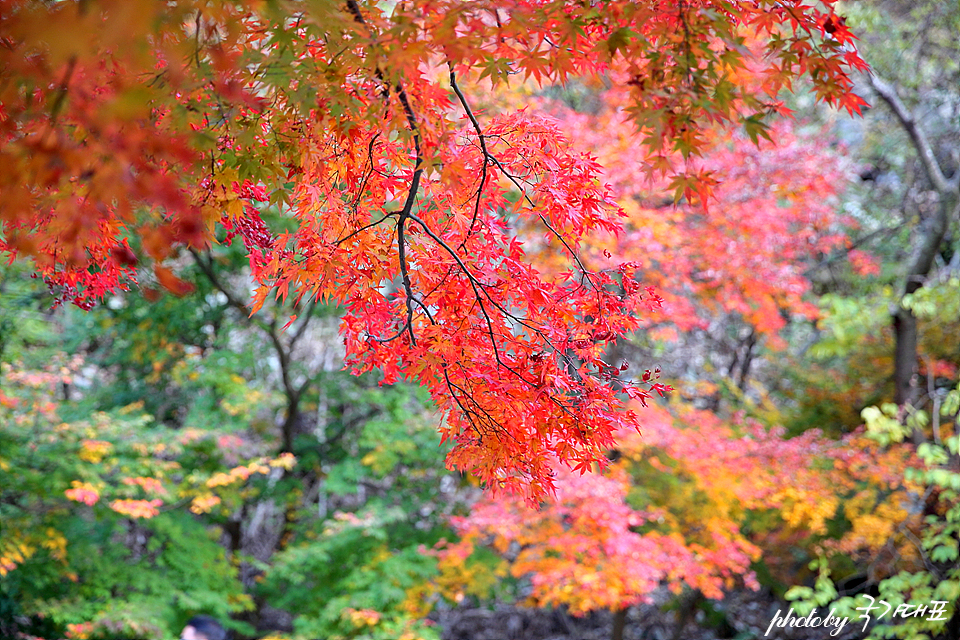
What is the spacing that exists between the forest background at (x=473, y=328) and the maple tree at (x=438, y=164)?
13mm

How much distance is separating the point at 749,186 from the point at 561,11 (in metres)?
5.38

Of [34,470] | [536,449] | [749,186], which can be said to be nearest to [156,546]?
[34,470]

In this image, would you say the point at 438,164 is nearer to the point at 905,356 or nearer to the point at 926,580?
the point at 926,580

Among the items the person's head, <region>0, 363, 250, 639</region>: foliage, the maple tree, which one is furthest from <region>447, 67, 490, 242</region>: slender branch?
<region>0, 363, 250, 639</region>: foliage

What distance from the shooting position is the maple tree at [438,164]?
1291 millimetres

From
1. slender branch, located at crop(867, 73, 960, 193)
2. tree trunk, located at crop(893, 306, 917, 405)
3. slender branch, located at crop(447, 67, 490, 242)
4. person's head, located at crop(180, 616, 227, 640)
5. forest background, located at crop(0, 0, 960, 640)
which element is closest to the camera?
forest background, located at crop(0, 0, 960, 640)

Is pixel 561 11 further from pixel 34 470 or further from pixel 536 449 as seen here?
pixel 34 470

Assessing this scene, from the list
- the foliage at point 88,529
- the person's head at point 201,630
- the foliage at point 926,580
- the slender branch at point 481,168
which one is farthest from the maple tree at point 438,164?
the foliage at point 926,580

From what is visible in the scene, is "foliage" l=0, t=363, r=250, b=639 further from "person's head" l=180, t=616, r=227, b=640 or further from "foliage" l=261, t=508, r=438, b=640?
"person's head" l=180, t=616, r=227, b=640

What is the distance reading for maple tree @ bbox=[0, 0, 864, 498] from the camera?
1291 mm

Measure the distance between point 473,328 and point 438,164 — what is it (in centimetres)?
46

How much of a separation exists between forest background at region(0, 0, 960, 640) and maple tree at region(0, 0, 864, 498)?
0.04ft

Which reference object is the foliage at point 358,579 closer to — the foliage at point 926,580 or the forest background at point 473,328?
the forest background at point 473,328

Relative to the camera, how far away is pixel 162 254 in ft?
2.79
